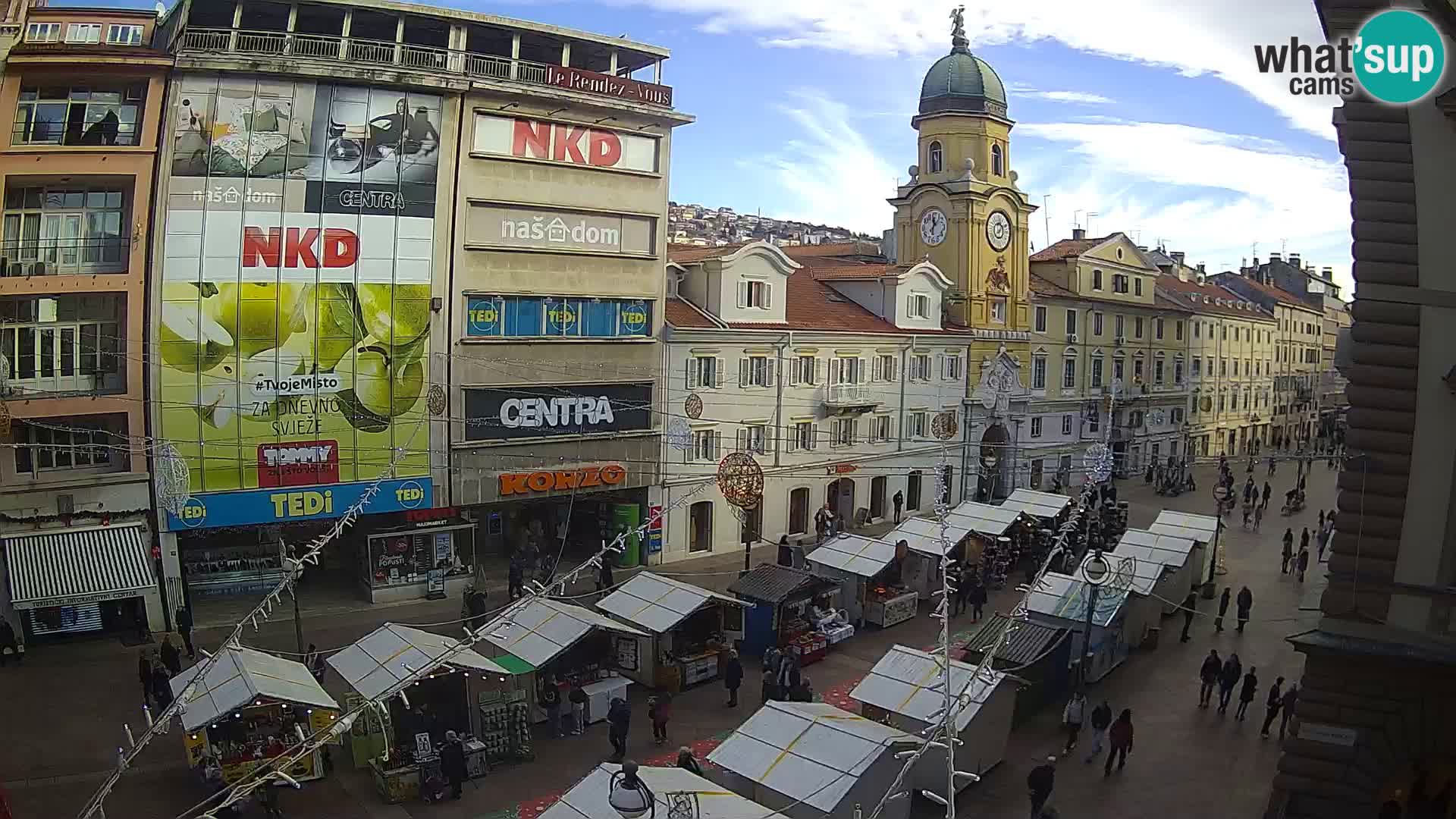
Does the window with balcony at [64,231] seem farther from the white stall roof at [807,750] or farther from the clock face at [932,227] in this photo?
the clock face at [932,227]

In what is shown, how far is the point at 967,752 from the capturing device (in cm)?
1830

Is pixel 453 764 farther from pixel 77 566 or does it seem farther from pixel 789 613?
pixel 77 566

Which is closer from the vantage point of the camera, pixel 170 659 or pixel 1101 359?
pixel 170 659

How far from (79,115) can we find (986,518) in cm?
2819

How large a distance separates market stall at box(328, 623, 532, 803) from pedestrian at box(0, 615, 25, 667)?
Answer: 1021 cm

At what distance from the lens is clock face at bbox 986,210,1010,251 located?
4756cm

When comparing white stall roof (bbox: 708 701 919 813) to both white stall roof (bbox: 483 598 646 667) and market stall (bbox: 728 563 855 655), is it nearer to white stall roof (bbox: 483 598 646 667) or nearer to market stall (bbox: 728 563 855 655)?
white stall roof (bbox: 483 598 646 667)

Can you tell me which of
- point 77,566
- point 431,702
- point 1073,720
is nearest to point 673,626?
point 431,702

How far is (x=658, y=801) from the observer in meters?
13.1

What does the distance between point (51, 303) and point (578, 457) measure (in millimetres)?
15107

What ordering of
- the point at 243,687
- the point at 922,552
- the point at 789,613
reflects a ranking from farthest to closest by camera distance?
the point at 922,552
the point at 789,613
the point at 243,687

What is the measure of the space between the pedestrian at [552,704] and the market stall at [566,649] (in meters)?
0.14

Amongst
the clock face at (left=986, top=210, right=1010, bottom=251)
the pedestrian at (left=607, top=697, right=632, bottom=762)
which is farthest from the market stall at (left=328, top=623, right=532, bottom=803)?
the clock face at (left=986, top=210, right=1010, bottom=251)

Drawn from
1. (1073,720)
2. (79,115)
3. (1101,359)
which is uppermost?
(79,115)
